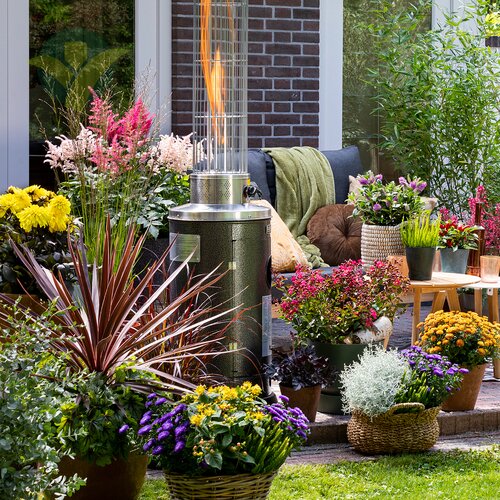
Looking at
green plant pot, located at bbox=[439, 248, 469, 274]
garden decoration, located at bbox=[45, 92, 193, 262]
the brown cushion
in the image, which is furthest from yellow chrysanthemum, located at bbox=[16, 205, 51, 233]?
the brown cushion

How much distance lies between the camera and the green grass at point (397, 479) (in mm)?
3988

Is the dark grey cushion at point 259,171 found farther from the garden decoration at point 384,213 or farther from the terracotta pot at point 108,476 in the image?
the terracotta pot at point 108,476

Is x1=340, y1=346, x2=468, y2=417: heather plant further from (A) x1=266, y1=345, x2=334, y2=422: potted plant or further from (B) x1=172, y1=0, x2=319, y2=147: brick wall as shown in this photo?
(B) x1=172, y1=0, x2=319, y2=147: brick wall

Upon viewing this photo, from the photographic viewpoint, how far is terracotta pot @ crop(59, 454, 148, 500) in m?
3.56

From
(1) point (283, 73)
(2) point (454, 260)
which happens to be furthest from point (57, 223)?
(1) point (283, 73)

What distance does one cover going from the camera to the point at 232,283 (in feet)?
14.6

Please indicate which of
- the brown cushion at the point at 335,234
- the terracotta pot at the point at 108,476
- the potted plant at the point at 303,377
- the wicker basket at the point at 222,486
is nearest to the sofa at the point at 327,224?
the brown cushion at the point at 335,234

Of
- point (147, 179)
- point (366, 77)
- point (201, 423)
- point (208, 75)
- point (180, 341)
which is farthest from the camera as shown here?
point (366, 77)

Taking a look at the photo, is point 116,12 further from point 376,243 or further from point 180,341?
point 180,341

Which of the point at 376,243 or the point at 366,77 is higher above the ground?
the point at 366,77

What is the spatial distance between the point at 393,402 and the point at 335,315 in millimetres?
557

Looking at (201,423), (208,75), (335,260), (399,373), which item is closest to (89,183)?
(208,75)

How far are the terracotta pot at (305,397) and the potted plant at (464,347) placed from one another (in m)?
0.60

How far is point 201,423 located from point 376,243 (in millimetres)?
2604
